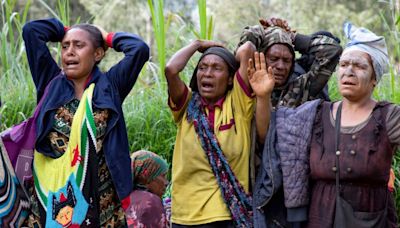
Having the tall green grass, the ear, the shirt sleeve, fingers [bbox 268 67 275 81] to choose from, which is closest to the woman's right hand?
fingers [bbox 268 67 275 81]

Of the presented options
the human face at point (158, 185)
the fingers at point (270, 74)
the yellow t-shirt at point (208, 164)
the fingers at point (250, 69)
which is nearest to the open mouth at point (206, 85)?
the yellow t-shirt at point (208, 164)

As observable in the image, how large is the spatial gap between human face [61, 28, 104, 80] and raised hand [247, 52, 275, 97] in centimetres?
96

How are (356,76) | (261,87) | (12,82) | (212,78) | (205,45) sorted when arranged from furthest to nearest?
(12,82) → (205,45) → (212,78) → (261,87) → (356,76)

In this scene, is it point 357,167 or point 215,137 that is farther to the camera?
point 215,137

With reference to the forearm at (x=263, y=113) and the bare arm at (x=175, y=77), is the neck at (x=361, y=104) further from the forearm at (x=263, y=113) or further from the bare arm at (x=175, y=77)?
the bare arm at (x=175, y=77)

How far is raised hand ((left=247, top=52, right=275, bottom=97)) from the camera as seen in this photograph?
4.38 metres

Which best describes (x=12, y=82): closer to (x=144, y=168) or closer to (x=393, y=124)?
(x=144, y=168)

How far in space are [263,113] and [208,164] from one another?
446 millimetres

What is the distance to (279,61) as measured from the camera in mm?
4684

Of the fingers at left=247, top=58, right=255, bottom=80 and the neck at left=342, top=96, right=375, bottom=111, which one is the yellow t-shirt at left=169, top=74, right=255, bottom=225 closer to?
the fingers at left=247, top=58, right=255, bottom=80

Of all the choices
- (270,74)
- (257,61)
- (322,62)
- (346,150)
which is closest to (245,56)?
(257,61)

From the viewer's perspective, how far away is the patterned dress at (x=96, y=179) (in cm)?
425

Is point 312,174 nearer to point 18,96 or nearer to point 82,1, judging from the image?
point 18,96

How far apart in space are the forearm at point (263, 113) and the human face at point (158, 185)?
81 centimetres
